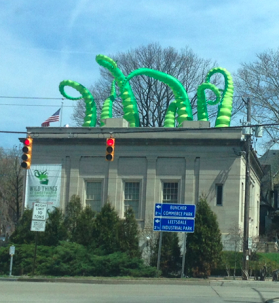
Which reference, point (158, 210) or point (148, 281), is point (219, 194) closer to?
point (158, 210)

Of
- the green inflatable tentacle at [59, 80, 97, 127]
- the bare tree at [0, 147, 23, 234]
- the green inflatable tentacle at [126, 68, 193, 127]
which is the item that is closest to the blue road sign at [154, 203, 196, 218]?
the green inflatable tentacle at [126, 68, 193, 127]

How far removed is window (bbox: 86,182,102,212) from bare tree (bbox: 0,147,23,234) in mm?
16671

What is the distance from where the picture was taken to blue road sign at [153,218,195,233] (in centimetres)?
2633

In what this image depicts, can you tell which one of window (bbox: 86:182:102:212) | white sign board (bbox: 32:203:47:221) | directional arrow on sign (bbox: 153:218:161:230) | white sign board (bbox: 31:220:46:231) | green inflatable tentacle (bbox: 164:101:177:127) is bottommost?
white sign board (bbox: 31:220:46:231)

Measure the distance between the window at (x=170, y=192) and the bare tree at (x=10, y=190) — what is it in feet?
67.4

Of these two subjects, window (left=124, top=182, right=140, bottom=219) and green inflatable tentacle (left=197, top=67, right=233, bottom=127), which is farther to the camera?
window (left=124, top=182, right=140, bottom=219)

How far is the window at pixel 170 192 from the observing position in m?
35.6

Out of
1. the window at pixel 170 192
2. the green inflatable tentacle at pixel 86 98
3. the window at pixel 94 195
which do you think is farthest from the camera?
the green inflatable tentacle at pixel 86 98

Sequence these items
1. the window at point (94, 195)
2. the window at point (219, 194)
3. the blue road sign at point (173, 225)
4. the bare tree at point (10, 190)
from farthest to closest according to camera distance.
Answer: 1. the bare tree at point (10, 190)
2. the window at point (94, 195)
3. the window at point (219, 194)
4. the blue road sign at point (173, 225)

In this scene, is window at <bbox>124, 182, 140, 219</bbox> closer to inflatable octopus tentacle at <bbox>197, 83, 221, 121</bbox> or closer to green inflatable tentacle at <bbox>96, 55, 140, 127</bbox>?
green inflatable tentacle at <bbox>96, 55, 140, 127</bbox>

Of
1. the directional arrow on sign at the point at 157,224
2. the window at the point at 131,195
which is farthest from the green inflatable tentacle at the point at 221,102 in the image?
the directional arrow on sign at the point at 157,224

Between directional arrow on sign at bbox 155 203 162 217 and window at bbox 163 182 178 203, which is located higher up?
window at bbox 163 182 178 203

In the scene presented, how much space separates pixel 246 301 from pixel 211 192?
18.4 metres

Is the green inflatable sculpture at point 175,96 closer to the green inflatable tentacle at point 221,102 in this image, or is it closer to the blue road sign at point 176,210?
the green inflatable tentacle at point 221,102
